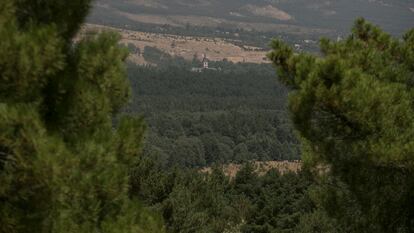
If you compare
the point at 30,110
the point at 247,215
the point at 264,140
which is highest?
the point at 30,110

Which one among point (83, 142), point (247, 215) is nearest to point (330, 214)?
point (83, 142)

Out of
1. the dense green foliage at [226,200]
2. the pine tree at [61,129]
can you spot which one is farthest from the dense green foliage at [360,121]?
the pine tree at [61,129]

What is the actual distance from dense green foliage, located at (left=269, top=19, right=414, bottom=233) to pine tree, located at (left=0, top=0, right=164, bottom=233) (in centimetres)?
291

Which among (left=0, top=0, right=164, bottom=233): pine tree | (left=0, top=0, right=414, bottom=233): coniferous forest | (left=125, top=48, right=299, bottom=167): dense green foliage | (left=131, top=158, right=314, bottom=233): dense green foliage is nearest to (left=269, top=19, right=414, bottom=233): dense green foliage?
(left=0, top=0, right=414, bottom=233): coniferous forest

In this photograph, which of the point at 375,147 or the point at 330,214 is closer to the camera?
the point at 375,147

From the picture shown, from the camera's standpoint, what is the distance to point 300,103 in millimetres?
8656

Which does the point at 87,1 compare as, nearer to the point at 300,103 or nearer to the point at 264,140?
the point at 300,103

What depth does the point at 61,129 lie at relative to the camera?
642 centimetres

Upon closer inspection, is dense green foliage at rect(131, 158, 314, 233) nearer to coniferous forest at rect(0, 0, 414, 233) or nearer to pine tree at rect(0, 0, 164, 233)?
coniferous forest at rect(0, 0, 414, 233)

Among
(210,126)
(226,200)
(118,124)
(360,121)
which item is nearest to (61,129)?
(118,124)

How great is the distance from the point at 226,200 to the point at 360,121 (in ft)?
128

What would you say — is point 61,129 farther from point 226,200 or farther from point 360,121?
point 226,200

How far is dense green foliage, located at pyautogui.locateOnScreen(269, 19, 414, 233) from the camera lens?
26.2ft

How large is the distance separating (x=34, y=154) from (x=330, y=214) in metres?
6.57
